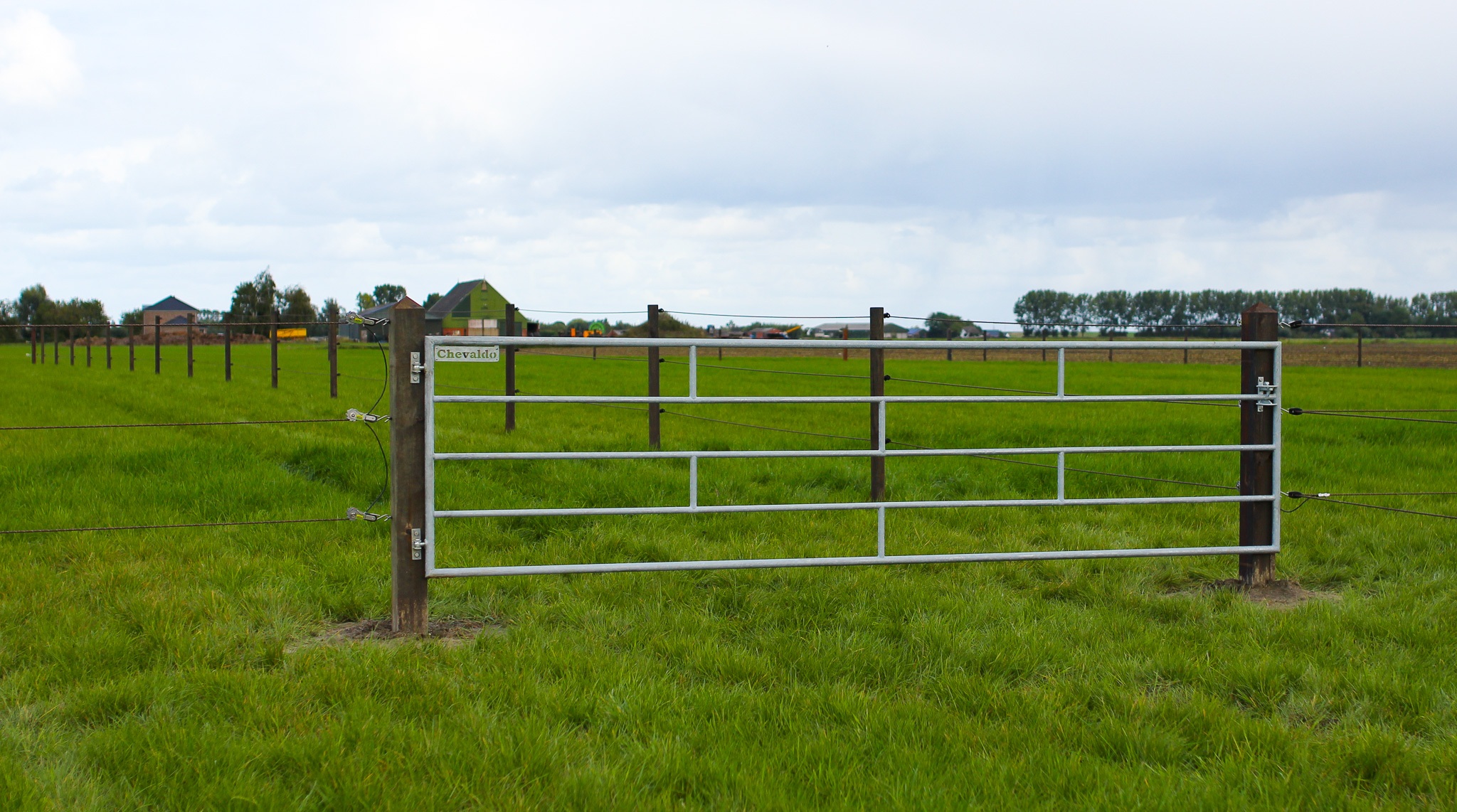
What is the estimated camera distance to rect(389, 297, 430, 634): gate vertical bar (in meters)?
4.61

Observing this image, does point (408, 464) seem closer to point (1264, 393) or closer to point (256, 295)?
point (1264, 393)

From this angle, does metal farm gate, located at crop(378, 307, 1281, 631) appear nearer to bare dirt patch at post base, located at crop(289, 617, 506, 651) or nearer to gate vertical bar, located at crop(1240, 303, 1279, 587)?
gate vertical bar, located at crop(1240, 303, 1279, 587)

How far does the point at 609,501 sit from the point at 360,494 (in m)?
2.09

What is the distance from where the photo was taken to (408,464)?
4.63 metres

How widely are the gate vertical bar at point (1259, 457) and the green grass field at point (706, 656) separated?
266 mm

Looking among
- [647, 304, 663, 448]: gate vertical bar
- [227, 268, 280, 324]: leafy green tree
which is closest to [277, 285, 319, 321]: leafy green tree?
[227, 268, 280, 324]: leafy green tree

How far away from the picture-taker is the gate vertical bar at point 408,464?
461cm

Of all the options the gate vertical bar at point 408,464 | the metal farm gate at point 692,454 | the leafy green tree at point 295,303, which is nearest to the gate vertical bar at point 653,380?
the metal farm gate at point 692,454

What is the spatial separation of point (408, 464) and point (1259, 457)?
188 inches

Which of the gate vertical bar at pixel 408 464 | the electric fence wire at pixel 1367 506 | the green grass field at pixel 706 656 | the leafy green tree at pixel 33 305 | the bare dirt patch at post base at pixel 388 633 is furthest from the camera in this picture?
the leafy green tree at pixel 33 305

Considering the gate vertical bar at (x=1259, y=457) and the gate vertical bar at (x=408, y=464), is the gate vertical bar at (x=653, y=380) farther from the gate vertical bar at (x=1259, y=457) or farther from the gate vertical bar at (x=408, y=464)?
the gate vertical bar at (x=1259, y=457)

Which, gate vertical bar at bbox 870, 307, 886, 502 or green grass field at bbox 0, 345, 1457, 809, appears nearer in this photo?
green grass field at bbox 0, 345, 1457, 809

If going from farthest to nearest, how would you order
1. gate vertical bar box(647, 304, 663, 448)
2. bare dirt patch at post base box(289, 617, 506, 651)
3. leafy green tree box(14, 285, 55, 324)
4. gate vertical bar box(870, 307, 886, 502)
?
leafy green tree box(14, 285, 55, 324), gate vertical bar box(647, 304, 663, 448), gate vertical bar box(870, 307, 886, 502), bare dirt patch at post base box(289, 617, 506, 651)

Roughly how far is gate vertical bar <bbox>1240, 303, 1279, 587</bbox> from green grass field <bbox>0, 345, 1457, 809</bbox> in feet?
0.87
